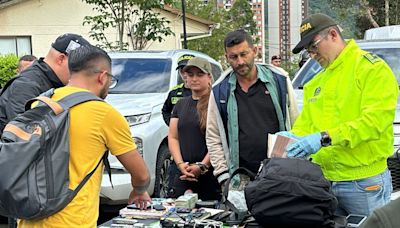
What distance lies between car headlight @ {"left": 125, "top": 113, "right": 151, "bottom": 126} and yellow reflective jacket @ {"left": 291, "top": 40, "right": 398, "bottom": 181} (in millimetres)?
3479

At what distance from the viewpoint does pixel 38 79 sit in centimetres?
384

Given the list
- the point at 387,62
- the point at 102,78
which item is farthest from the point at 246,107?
the point at 387,62

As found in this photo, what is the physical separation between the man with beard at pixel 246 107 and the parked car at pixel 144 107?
2.18 m

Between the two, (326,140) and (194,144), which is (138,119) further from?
(326,140)

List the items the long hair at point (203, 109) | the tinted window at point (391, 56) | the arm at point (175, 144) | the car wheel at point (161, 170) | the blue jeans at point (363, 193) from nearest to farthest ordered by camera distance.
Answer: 1. the blue jeans at point (363, 193)
2. the long hair at point (203, 109)
3. the arm at point (175, 144)
4. the tinted window at point (391, 56)
5. the car wheel at point (161, 170)

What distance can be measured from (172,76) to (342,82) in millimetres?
4643

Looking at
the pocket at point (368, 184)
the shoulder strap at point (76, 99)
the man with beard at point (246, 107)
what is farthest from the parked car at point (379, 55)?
the shoulder strap at point (76, 99)

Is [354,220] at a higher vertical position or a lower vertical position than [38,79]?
lower

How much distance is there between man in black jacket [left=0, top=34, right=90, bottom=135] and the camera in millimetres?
3695

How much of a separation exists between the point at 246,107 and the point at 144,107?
2970 millimetres

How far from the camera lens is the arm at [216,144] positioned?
414cm

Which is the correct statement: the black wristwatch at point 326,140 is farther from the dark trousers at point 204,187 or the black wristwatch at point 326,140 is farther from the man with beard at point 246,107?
the dark trousers at point 204,187

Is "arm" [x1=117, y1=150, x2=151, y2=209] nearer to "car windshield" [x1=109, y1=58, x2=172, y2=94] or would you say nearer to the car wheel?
the car wheel

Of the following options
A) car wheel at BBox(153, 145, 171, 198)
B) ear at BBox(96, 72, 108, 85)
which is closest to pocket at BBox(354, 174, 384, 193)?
ear at BBox(96, 72, 108, 85)
